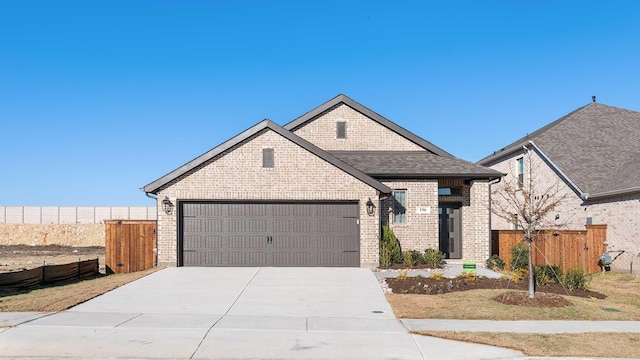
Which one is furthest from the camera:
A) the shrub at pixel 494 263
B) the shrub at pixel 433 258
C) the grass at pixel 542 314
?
the shrub at pixel 494 263

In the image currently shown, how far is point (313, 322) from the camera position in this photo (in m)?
10.5

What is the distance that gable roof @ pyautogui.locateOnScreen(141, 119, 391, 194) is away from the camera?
19.3 metres

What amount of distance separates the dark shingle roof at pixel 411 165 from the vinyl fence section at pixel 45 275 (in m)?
10.6

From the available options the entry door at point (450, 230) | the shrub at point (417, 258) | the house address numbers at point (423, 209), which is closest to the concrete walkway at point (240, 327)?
the shrub at point (417, 258)

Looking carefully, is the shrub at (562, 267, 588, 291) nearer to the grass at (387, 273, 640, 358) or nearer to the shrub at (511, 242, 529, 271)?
the grass at (387, 273, 640, 358)

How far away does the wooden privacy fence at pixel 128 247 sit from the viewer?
18766 millimetres

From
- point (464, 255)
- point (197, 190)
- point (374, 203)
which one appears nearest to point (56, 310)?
point (197, 190)

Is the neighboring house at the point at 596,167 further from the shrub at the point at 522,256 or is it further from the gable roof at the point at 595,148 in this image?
the shrub at the point at 522,256

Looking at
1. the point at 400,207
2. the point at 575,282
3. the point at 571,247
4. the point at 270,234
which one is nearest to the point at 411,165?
the point at 400,207

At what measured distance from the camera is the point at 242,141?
63.9 feet

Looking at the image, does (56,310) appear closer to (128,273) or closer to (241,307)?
(241,307)

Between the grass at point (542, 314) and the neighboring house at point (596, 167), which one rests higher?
the neighboring house at point (596, 167)

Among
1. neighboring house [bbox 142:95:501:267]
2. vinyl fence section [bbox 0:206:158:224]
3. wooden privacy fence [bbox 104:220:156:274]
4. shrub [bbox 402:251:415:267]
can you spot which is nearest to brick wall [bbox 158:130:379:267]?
neighboring house [bbox 142:95:501:267]

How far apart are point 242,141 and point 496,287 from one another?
9.98m
